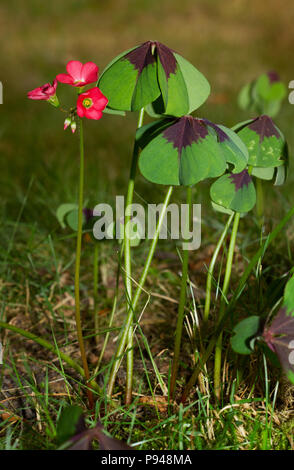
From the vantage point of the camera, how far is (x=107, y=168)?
2.06m

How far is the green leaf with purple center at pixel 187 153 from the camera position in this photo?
0.70m

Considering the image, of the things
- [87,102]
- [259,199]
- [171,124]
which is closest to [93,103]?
[87,102]

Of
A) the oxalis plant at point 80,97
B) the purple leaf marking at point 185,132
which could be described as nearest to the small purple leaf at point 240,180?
the purple leaf marking at point 185,132

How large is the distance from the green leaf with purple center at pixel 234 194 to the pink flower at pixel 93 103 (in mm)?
223

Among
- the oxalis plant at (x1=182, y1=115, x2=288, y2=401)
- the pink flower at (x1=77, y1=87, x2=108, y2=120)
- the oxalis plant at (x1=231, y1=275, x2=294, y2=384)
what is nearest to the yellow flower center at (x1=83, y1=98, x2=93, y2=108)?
the pink flower at (x1=77, y1=87, x2=108, y2=120)

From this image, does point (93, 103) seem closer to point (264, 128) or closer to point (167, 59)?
point (167, 59)

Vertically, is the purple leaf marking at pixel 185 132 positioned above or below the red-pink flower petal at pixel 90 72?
below

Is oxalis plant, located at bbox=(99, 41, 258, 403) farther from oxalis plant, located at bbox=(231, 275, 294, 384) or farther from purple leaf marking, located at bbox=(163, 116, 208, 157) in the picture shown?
oxalis plant, located at bbox=(231, 275, 294, 384)

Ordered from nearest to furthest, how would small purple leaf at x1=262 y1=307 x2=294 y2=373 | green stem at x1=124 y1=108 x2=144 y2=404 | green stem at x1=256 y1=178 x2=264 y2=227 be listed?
small purple leaf at x1=262 y1=307 x2=294 y2=373 → green stem at x1=124 y1=108 x2=144 y2=404 → green stem at x1=256 y1=178 x2=264 y2=227

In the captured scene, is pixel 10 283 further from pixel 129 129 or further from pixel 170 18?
pixel 170 18

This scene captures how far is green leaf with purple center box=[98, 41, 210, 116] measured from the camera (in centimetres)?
72

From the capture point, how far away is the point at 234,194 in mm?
818

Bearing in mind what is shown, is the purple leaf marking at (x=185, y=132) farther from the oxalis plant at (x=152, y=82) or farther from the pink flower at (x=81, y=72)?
the pink flower at (x=81, y=72)

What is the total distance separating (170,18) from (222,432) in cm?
372
